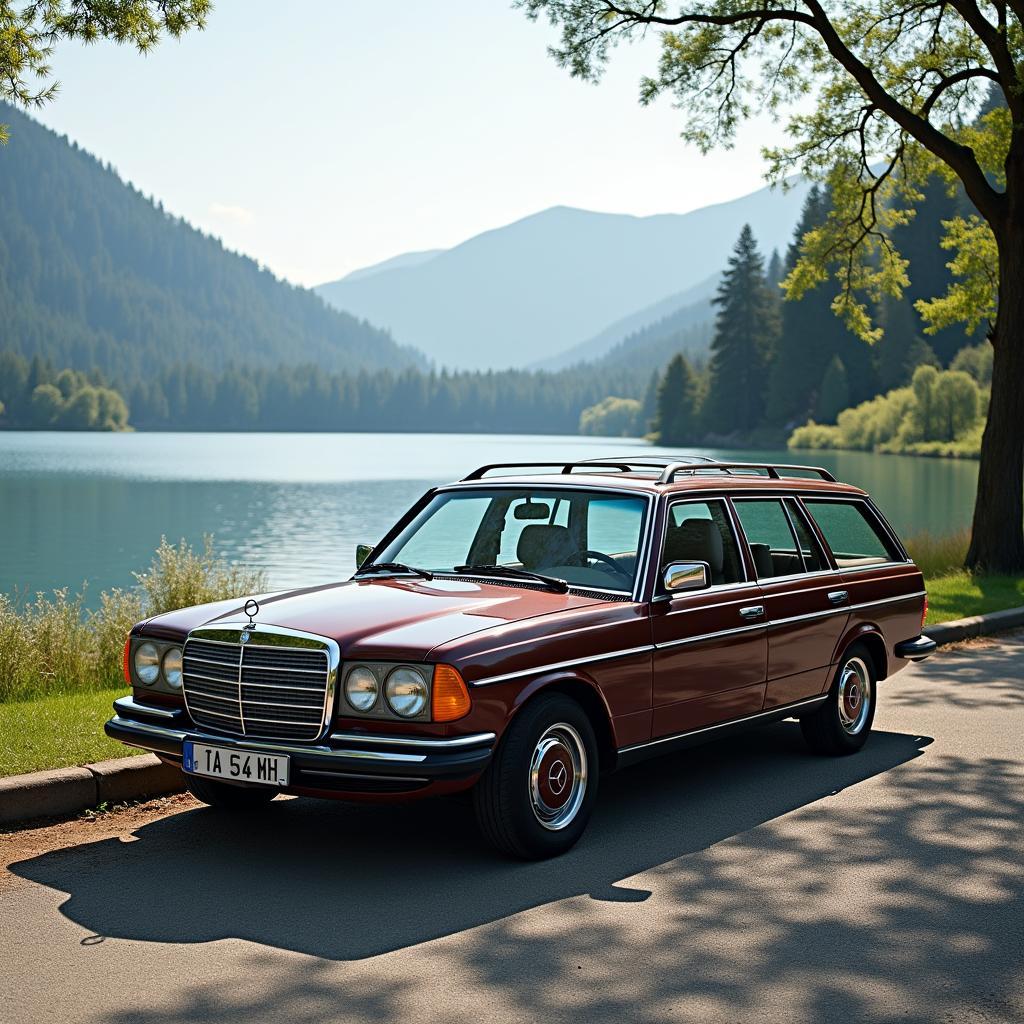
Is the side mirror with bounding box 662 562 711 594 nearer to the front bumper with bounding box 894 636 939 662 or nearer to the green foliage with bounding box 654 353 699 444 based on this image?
the front bumper with bounding box 894 636 939 662

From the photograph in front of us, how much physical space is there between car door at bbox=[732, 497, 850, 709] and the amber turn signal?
2.45 m

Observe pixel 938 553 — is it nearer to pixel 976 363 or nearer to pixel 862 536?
pixel 862 536

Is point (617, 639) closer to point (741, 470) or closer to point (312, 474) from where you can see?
point (741, 470)

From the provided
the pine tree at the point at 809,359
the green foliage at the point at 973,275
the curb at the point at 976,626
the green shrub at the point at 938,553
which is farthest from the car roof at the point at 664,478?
the pine tree at the point at 809,359

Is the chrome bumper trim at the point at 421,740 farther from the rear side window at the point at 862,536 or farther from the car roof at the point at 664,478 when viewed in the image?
the rear side window at the point at 862,536

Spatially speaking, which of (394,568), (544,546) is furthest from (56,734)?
(544,546)

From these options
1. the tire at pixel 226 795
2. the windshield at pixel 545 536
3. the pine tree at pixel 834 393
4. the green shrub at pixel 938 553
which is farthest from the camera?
the pine tree at pixel 834 393

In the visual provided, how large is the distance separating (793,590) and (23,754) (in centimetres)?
448

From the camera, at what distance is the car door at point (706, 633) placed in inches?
269

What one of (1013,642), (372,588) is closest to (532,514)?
(372,588)

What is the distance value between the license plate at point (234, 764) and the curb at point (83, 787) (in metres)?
1.09

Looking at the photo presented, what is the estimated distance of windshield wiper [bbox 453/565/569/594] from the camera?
684 cm

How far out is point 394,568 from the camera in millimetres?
7453

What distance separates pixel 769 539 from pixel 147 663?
3.93 metres
